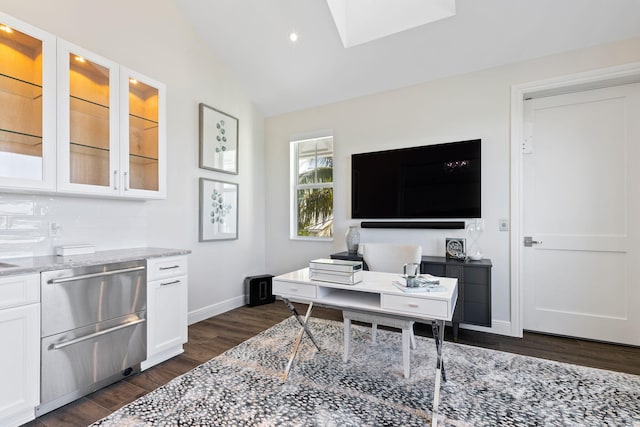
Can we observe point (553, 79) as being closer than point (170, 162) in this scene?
Yes

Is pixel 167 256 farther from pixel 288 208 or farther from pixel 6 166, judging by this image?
pixel 288 208

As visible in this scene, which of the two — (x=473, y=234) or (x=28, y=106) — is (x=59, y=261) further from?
(x=473, y=234)

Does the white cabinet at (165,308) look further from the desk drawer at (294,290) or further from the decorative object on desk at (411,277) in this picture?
the decorative object on desk at (411,277)

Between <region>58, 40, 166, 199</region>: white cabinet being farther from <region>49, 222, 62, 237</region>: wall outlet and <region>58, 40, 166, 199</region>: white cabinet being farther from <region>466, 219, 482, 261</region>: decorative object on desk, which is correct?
<region>466, 219, 482, 261</region>: decorative object on desk

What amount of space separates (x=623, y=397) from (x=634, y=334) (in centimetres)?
119

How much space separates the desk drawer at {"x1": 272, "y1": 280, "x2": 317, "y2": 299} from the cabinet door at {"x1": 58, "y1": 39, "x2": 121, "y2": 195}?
5.05ft

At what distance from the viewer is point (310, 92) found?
13.1 feet

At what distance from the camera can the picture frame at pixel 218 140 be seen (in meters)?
3.51

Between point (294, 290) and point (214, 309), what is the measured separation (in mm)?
2004

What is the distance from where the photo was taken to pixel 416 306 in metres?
1.72

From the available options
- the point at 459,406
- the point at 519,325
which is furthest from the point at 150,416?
the point at 519,325

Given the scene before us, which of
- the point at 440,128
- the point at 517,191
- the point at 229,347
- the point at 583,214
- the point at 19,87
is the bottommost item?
the point at 229,347

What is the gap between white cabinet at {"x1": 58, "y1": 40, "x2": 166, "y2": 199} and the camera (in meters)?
2.11

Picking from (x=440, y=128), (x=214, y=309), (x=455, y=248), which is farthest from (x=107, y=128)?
(x=455, y=248)
